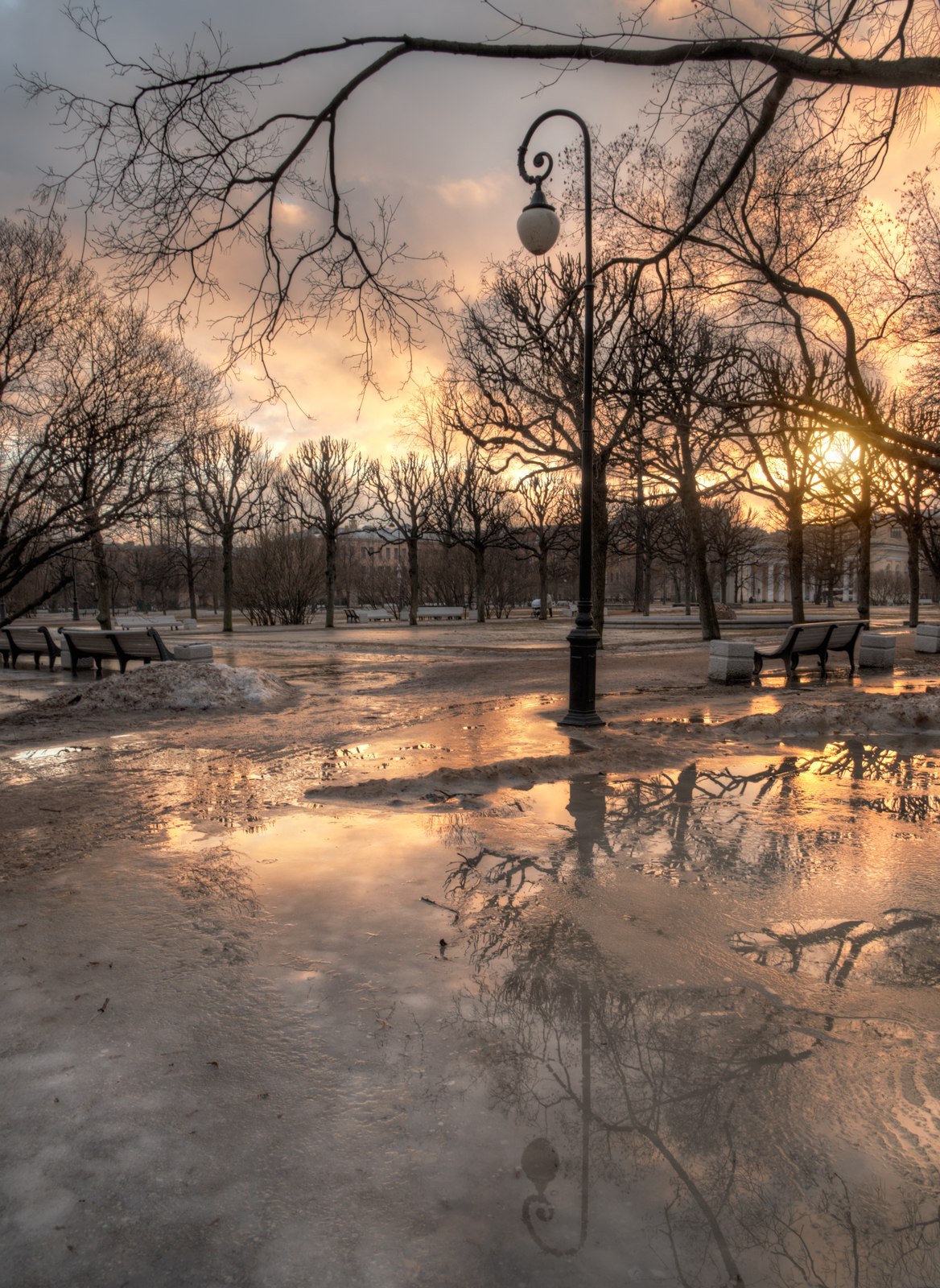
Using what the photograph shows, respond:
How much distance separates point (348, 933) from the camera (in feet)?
10.9

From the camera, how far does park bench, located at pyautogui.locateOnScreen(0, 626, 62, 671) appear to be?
16266mm

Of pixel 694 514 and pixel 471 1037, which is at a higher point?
pixel 694 514

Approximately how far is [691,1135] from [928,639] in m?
19.3

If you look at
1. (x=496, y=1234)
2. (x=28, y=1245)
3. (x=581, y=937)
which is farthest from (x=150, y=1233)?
(x=581, y=937)

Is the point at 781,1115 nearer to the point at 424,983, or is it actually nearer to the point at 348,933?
the point at 424,983

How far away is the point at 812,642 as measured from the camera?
1350cm

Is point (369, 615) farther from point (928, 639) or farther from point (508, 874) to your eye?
point (508, 874)

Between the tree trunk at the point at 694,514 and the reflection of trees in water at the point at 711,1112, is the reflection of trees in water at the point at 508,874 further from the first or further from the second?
the tree trunk at the point at 694,514

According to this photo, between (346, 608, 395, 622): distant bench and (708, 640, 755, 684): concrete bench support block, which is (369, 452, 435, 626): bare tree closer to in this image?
(346, 608, 395, 622): distant bench

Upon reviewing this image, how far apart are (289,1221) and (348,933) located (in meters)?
1.52

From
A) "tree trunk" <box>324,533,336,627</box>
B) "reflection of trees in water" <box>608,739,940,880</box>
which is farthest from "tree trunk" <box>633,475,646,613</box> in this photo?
"reflection of trees in water" <box>608,739,940,880</box>

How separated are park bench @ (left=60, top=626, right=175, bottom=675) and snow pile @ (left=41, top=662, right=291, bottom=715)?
5.41 feet

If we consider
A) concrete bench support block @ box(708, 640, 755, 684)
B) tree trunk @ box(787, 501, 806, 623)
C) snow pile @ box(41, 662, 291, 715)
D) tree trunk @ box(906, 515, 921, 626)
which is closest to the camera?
snow pile @ box(41, 662, 291, 715)

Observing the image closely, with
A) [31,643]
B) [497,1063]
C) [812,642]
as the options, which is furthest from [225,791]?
[31,643]
